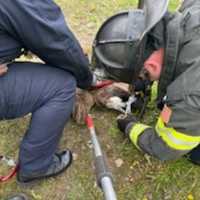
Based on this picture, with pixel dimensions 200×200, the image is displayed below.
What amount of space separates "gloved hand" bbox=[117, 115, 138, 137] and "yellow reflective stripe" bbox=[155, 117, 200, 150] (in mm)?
514

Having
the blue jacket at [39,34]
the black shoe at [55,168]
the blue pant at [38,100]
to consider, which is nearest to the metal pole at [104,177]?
the blue pant at [38,100]

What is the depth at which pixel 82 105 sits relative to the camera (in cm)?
344

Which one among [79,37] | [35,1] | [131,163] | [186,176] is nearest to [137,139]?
[131,163]

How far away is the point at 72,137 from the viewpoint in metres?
3.53

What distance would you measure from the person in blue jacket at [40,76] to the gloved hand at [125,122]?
0.51m

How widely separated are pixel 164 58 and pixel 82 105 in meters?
1.01

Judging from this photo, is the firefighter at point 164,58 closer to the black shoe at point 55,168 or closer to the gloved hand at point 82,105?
the gloved hand at point 82,105

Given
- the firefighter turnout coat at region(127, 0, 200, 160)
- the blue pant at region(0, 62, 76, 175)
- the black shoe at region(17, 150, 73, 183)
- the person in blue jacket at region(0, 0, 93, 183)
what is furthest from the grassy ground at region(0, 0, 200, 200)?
the firefighter turnout coat at region(127, 0, 200, 160)

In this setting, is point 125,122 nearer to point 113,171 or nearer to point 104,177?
point 113,171

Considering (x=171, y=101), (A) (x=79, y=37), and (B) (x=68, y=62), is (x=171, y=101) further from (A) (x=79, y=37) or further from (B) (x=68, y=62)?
(A) (x=79, y=37)

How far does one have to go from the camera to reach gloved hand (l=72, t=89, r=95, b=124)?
3420mm

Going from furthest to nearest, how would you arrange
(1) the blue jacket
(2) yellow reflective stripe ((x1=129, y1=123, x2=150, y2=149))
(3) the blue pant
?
(2) yellow reflective stripe ((x1=129, y1=123, x2=150, y2=149)), (3) the blue pant, (1) the blue jacket

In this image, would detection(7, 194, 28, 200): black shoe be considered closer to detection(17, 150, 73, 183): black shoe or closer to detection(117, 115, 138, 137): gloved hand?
detection(17, 150, 73, 183): black shoe

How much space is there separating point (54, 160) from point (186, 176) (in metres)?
1.02
